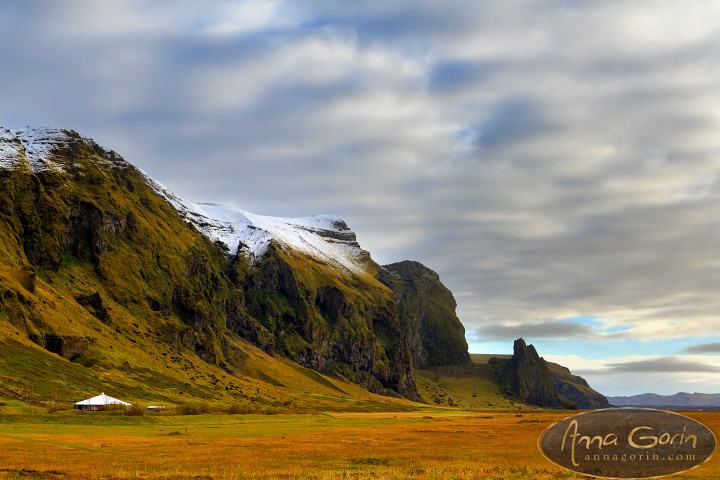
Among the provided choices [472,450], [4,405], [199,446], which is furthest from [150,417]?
[472,450]

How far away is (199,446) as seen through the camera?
7112cm

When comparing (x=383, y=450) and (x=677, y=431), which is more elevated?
(x=677, y=431)

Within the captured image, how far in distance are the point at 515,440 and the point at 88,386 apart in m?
161

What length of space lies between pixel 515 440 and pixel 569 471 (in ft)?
127

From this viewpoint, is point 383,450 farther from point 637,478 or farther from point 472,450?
point 637,478

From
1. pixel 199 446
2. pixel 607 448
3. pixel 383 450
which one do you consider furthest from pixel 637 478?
pixel 199 446

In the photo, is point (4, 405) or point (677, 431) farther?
point (4, 405)

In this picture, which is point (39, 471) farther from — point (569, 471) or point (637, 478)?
point (637, 478)

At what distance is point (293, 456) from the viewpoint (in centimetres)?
6147

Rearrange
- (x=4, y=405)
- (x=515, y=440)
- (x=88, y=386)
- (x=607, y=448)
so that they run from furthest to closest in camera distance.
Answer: (x=88, y=386) → (x=4, y=405) → (x=515, y=440) → (x=607, y=448)

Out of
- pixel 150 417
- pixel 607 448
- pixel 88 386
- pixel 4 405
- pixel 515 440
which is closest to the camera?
pixel 607 448

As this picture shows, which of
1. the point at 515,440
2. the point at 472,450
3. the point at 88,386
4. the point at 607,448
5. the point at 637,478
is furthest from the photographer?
the point at 88,386

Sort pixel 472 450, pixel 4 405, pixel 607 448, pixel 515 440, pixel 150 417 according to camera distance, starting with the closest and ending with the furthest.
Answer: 1. pixel 607 448
2. pixel 472 450
3. pixel 515 440
4. pixel 150 417
5. pixel 4 405

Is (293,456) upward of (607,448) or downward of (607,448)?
downward
